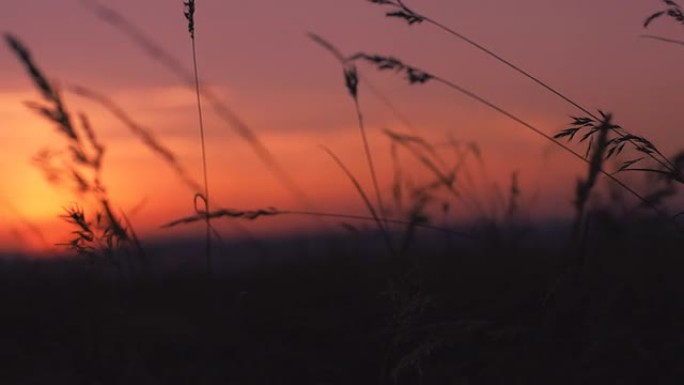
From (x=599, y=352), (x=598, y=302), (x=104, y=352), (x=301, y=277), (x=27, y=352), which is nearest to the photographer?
(x=599, y=352)

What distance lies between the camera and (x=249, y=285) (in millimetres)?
3836

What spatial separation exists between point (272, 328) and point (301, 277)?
18.7 inches

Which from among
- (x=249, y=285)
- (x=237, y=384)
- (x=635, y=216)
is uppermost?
(x=635, y=216)

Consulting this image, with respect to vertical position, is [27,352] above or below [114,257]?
below

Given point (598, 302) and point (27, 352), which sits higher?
point (598, 302)

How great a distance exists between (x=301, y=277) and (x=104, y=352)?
84 centimetres

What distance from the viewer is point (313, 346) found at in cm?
312

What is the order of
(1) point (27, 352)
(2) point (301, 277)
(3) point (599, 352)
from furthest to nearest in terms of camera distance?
(2) point (301, 277) → (1) point (27, 352) → (3) point (599, 352)

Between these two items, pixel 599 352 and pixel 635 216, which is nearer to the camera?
pixel 599 352

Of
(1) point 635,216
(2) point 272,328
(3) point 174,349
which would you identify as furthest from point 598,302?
(3) point 174,349

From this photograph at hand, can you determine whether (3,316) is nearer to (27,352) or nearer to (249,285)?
(27,352)

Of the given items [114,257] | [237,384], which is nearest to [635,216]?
[237,384]

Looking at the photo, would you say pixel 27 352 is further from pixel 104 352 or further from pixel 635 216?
pixel 635 216

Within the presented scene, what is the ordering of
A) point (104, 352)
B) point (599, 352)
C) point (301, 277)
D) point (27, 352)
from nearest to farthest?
point (599, 352) < point (104, 352) < point (27, 352) < point (301, 277)
